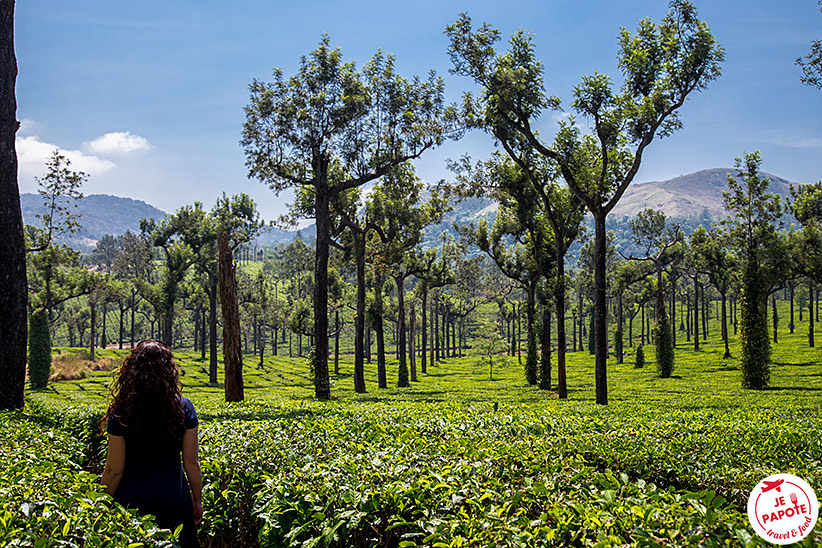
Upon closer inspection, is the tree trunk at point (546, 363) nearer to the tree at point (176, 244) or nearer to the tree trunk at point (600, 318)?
the tree trunk at point (600, 318)

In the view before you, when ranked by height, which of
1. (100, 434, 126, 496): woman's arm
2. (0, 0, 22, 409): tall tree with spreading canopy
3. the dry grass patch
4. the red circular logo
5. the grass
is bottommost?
the dry grass patch

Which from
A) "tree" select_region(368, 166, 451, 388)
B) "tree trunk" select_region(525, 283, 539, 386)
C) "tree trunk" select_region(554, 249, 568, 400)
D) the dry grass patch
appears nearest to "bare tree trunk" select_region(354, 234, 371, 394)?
"tree" select_region(368, 166, 451, 388)

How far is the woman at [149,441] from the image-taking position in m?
4.36

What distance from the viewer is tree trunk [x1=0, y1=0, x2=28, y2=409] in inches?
446

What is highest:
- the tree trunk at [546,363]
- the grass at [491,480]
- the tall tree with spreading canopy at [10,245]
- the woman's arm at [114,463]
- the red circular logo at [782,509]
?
the tall tree with spreading canopy at [10,245]

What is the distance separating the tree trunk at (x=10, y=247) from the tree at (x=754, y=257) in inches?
1271

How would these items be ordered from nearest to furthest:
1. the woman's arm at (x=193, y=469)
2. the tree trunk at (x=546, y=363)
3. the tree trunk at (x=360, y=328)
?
1. the woman's arm at (x=193, y=469)
2. the tree trunk at (x=360, y=328)
3. the tree trunk at (x=546, y=363)

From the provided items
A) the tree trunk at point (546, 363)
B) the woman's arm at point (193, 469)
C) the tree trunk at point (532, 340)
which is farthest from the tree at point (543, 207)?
the woman's arm at point (193, 469)

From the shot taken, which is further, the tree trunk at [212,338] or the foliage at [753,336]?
the tree trunk at [212,338]

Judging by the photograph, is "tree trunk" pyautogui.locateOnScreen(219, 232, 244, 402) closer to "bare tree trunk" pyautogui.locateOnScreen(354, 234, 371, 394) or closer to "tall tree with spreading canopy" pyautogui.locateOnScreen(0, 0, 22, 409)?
"tall tree with spreading canopy" pyautogui.locateOnScreen(0, 0, 22, 409)

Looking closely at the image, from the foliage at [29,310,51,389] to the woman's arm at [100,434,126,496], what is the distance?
127ft

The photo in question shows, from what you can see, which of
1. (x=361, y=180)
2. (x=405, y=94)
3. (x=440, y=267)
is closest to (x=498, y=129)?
(x=405, y=94)

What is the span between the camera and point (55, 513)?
3.37 meters

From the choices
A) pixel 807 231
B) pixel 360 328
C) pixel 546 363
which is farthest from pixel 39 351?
pixel 807 231
